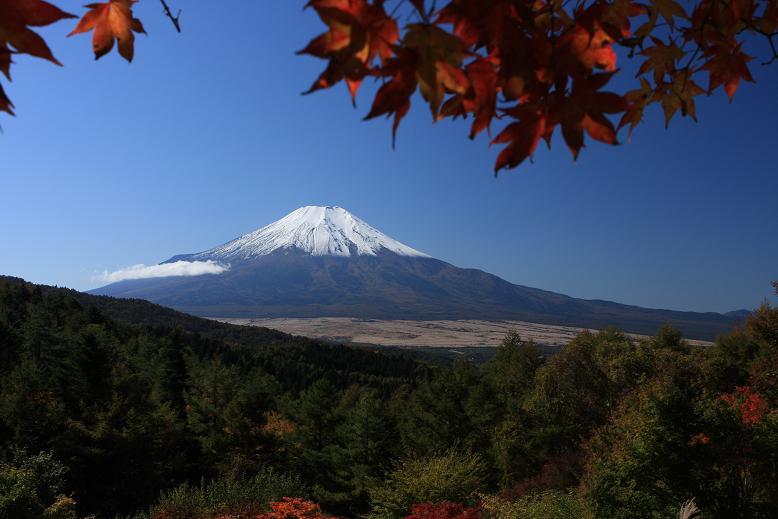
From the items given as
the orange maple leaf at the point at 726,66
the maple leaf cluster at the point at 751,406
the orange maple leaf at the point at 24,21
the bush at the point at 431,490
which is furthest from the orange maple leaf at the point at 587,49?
the maple leaf cluster at the point at 751,406

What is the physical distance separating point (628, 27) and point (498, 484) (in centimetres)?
2981

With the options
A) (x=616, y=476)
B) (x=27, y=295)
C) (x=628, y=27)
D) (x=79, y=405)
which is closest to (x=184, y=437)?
(x=79, y=405)

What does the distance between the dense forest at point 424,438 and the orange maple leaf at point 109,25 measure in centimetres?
1020

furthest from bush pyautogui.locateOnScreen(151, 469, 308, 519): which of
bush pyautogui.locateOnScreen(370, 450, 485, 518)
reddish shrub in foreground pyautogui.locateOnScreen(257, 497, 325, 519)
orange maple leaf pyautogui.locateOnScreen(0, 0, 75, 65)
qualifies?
orange maple leaf pyautogui.locateOnScreen(0, 0, 75, 65)

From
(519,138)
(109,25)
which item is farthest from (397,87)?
(109,25)

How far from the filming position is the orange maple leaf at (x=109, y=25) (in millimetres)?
1335

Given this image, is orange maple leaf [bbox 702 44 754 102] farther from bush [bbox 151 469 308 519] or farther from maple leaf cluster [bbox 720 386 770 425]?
maple leaf cluster [bbox 720 386 770 425]

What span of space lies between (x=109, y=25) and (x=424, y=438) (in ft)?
100

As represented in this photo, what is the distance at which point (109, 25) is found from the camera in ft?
4.48

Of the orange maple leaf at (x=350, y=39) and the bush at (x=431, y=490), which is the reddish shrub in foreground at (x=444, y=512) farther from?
the orange maple leaf at (x=350, y=39)

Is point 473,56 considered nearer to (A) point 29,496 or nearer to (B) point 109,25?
(B) point 109,25

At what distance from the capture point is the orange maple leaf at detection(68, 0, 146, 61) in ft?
4.38

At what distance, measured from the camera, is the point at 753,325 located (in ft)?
91.1

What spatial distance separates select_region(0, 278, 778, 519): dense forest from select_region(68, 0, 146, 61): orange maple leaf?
10197 millimetres
